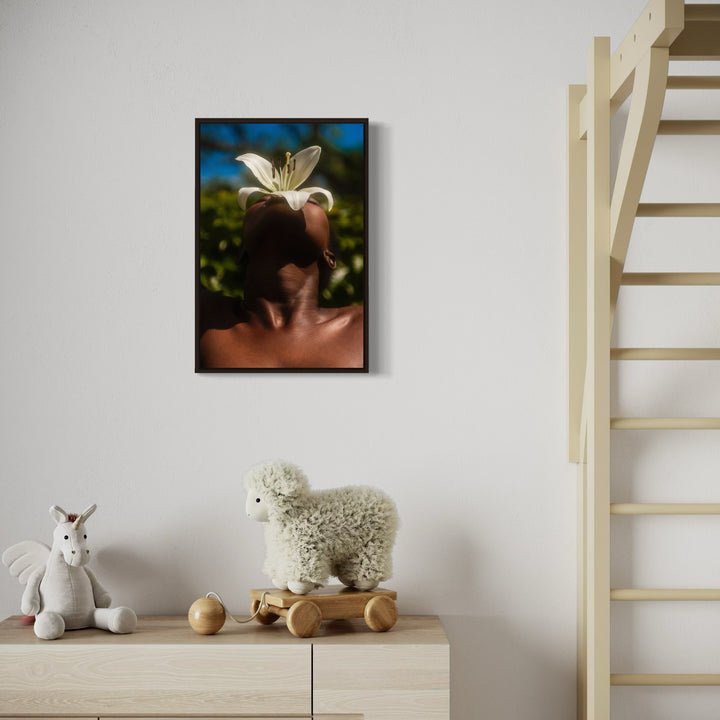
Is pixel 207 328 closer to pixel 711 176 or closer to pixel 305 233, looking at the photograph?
pixel 305 233

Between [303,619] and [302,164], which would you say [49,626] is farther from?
[302,164]

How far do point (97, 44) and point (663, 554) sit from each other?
1.98 meters

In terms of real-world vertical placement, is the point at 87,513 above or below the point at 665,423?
below

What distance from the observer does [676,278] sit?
1754mm

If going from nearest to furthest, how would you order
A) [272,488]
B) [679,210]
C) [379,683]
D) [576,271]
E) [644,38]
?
[644,38] → [679,210] → [379,683] → [272,488] → [576,271]

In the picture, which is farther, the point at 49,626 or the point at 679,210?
the point at 49,626

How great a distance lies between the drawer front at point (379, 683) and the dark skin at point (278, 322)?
0.72 meters

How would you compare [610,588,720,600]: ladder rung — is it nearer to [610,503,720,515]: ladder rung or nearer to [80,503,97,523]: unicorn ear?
[610,503,720,515]: ladder rung

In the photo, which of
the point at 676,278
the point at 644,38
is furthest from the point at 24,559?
the point at 644,38

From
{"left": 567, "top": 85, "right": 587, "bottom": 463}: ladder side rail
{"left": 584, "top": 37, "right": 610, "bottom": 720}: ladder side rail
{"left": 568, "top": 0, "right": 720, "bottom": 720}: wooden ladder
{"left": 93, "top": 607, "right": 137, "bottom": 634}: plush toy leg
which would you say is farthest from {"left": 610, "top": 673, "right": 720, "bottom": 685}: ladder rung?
{"left": 93, "top": 607, "right": 137, "bottom": 634}: plush toy leg

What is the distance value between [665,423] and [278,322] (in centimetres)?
97

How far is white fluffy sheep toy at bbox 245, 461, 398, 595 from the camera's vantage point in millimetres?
1926

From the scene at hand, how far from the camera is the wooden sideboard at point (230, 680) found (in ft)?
5.91

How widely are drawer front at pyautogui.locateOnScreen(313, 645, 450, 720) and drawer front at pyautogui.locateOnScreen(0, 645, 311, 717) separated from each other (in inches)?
1.5
